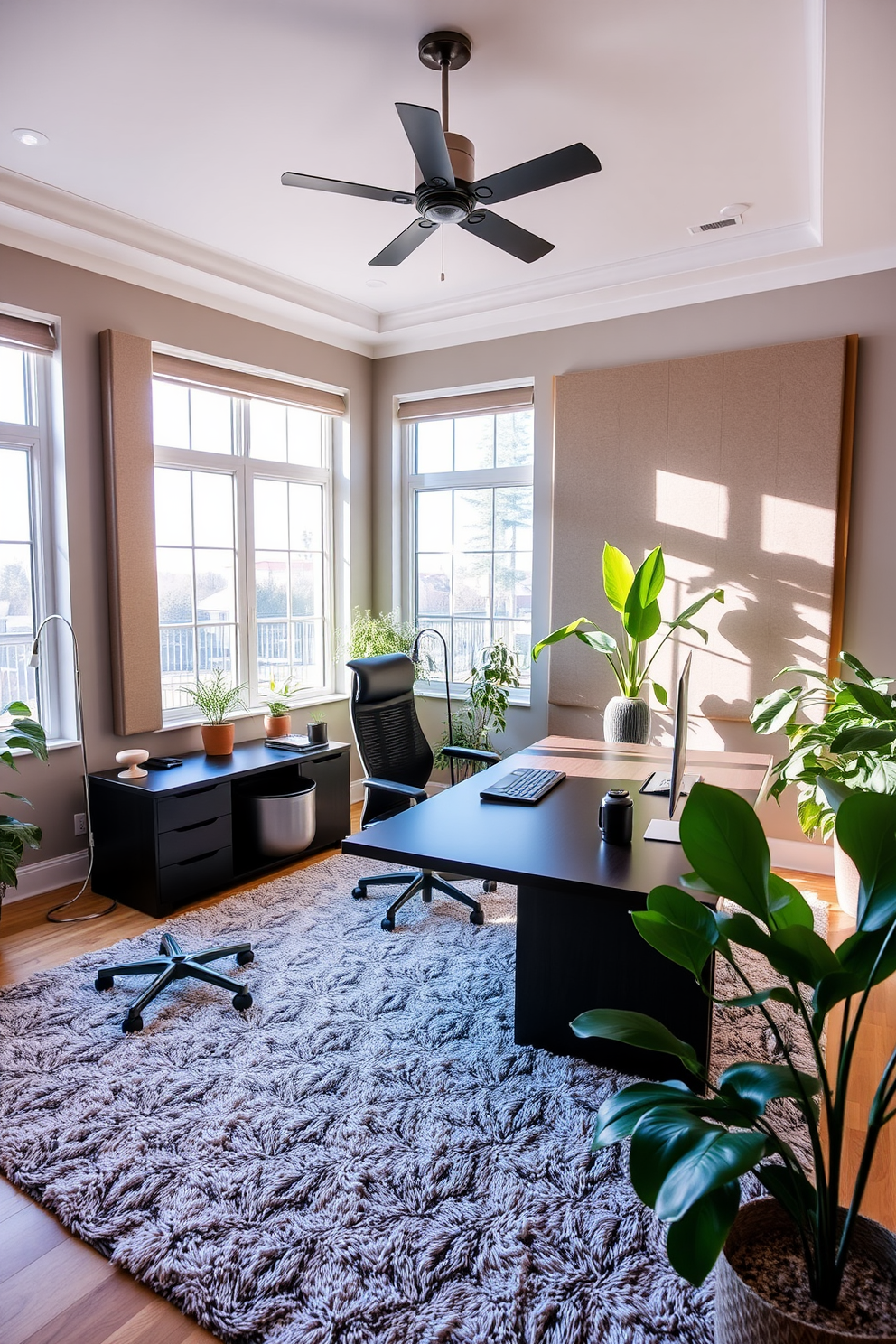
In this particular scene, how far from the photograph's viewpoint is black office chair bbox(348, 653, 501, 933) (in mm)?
3225

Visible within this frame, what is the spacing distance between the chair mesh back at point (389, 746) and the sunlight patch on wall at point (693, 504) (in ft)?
5.41

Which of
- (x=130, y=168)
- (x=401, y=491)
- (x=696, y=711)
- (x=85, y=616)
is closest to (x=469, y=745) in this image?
(x=696, y=711)

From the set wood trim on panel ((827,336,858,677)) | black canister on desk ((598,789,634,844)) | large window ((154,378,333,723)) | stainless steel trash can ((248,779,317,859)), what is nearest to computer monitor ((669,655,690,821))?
black canister on desk ((598,789,634,844))

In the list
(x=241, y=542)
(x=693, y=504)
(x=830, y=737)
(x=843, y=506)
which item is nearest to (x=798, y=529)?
(x=843, y=506)

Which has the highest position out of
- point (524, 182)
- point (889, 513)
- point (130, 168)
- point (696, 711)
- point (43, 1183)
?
point (130, 168)

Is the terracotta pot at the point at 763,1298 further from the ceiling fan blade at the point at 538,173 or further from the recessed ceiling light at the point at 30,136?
the recessed ceiling light at the point at 30,136

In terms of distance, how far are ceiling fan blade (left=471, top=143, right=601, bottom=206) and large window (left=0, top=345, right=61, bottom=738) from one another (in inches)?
86.7

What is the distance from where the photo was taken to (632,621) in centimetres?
387

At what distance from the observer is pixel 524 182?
2.30 m

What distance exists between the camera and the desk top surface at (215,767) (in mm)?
3457

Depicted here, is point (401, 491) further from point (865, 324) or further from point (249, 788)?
point (865, 324)

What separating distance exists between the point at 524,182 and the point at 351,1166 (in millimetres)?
2597

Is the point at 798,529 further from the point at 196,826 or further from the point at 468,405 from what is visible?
the point at 196,826

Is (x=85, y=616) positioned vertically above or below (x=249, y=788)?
above
